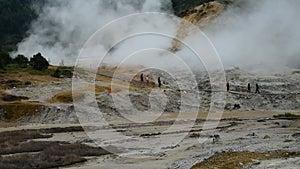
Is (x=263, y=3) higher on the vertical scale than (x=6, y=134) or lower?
higher

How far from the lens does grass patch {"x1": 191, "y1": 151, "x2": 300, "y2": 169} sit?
77.3ft

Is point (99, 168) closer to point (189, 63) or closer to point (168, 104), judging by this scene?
point (168, 104)

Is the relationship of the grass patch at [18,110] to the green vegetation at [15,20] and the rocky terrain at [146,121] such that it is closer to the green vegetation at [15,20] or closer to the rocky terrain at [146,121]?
the rocky terrain at [146,121]

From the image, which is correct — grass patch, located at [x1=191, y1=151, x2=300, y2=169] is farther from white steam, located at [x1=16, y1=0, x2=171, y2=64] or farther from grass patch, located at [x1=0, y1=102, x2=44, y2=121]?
white steam, located at [x1=16, y1=0, x2=171, y2=64]

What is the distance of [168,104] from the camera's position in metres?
63.9

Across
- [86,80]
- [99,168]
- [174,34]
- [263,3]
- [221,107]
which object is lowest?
[99,168]

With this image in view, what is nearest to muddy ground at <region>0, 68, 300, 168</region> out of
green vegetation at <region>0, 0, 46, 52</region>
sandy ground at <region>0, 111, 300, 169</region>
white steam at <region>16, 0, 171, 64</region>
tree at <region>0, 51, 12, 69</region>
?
sandy ground at <region>0, 111, 300, 169</region>

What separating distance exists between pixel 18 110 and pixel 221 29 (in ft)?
247

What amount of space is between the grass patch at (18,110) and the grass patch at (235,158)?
101 ft

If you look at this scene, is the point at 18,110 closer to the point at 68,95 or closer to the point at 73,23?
the point at 68,95

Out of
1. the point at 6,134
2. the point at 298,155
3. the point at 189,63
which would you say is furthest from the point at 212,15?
the point at 298,155

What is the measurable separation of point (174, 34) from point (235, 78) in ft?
156

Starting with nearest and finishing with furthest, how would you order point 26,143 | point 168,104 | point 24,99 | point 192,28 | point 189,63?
point 26,143 → point 24,99 → point 168,104 → point 189,63 → point 192,28

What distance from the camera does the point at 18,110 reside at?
2101 inches
